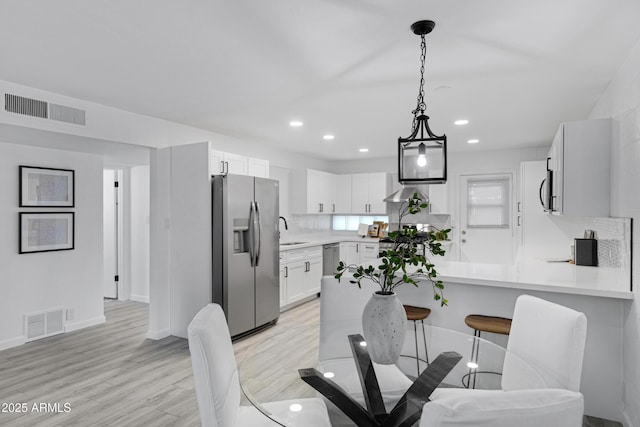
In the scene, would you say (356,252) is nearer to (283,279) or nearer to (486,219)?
(283,279)

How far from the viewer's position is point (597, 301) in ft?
8.36

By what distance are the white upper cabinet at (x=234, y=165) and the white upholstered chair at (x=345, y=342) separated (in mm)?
2122

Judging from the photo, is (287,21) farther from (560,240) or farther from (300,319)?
(560,240)

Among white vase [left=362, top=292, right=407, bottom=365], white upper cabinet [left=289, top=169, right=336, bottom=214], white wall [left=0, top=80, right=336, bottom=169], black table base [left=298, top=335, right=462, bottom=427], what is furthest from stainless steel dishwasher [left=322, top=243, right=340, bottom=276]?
white vase [left=362, top=292, right=407, bottom=365]

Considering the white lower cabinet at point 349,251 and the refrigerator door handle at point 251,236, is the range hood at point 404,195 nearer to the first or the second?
the white lower cabinet at point 349,251

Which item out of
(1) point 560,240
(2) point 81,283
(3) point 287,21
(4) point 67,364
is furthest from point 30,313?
(1) point 560,240

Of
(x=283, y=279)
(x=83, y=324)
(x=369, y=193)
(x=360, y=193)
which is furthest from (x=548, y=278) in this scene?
(x=83, y=324)

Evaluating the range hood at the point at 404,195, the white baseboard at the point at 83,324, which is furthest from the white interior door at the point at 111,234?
the range hood at the point at 404,195

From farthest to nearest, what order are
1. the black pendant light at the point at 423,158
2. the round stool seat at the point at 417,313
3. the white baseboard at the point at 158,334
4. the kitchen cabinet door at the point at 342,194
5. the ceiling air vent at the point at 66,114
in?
the kitchen cabinet door at the point at 342,194, the white baseboard at the point at 158,334, the ceiling air vent at the point at 66,114, the round stool seat at the point at 417,313, the black pendant light at the point at 423,158

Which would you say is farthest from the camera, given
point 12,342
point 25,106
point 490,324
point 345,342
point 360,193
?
point 360,193

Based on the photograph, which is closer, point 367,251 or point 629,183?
point 629,183

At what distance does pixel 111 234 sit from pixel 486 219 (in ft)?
19.8

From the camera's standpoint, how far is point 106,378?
3.11m

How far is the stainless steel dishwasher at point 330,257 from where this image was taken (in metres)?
6.33
